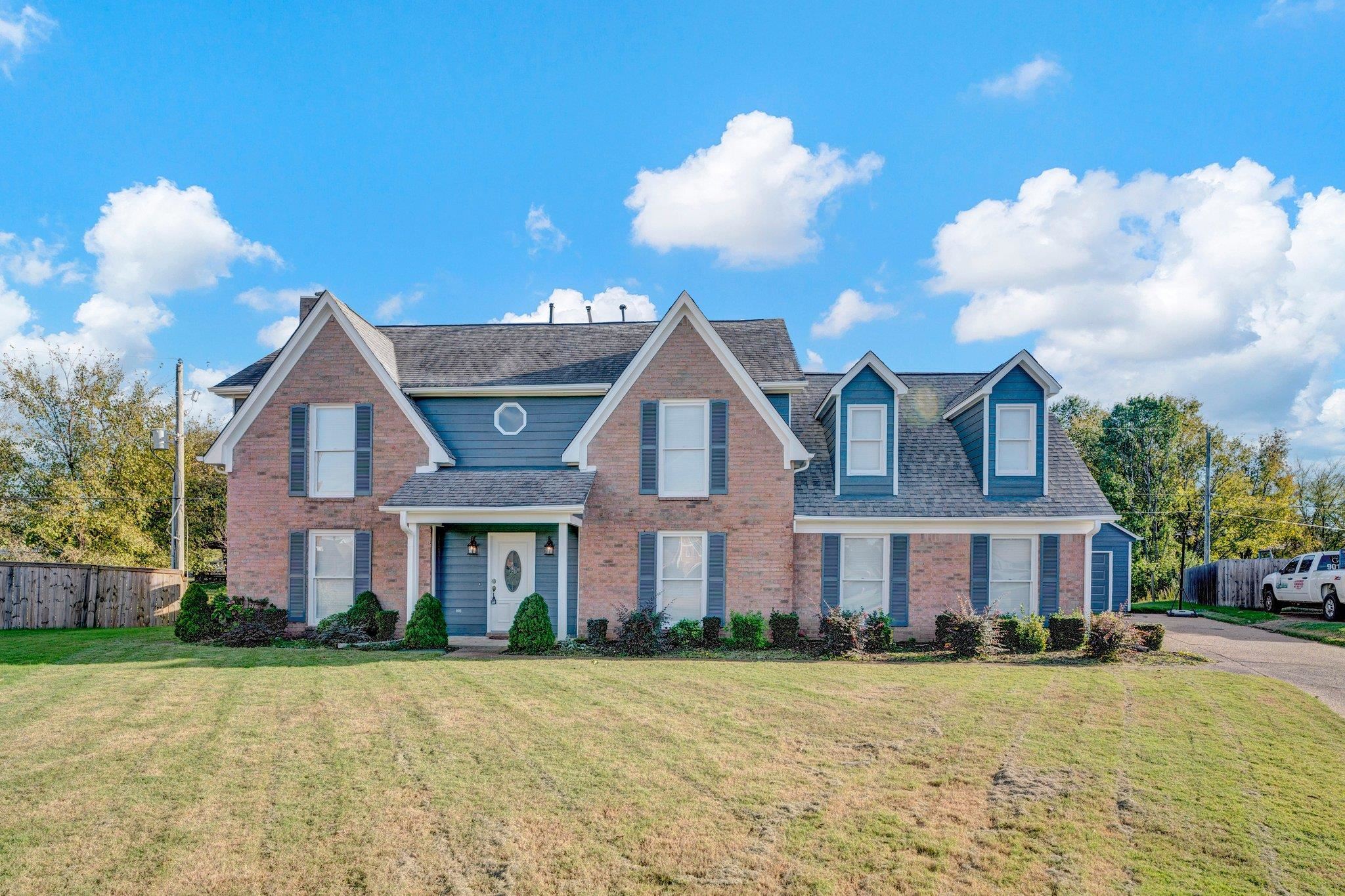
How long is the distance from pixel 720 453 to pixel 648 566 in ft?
9.52

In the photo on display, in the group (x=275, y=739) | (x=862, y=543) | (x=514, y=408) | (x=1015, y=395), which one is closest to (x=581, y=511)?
(x=514, y=408)

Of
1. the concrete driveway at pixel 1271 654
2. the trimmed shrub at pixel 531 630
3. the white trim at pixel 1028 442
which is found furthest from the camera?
the white trim at pixel 1028 442

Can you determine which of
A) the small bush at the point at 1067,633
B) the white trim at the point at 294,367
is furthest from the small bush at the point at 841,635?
the white trim at the point at 294,367

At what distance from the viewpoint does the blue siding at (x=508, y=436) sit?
1811 cm

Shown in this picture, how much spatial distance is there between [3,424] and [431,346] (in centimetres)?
2094

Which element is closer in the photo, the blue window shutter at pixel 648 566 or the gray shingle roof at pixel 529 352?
the blue window shutter at pixel 648 566

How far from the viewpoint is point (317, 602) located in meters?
17.4

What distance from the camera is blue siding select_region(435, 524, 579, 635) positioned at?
1756 centimetres

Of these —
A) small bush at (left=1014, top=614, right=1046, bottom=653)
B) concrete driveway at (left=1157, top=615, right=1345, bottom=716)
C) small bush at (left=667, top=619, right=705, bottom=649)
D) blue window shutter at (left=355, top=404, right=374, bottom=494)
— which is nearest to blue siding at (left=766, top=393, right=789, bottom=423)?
small bush at (left=667, top=619, right=705, bottom=649)

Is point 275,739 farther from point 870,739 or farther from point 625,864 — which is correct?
point 870,739

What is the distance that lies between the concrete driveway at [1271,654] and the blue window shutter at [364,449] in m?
17.5

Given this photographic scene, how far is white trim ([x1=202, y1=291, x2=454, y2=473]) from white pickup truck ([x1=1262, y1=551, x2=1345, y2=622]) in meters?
25.1

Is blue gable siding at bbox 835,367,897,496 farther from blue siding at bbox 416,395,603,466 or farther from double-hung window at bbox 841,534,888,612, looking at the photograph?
blue siding at bbox 416,395,603,466

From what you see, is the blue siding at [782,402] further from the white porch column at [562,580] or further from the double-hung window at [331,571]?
the double-hung window at [331,571]
